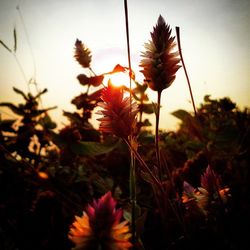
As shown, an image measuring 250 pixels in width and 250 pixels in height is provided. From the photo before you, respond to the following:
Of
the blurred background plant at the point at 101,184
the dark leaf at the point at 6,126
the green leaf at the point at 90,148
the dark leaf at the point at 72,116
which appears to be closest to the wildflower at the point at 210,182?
the blurred background plant at the point at 101,184

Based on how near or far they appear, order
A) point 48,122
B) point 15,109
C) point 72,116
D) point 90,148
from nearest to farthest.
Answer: point 90,148
point 72,116
point 15,109
point 48,122

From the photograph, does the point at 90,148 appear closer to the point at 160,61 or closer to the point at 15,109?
the point at 160,61

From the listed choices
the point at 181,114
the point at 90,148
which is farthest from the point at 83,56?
the point at 181,114

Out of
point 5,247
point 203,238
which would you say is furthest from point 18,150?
point 203,238

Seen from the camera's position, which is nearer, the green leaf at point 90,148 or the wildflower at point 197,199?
the wildflower at point 197,199

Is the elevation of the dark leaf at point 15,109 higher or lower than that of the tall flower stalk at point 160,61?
higher

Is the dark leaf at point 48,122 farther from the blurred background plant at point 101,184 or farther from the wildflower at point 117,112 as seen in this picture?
the wildflower at point 117,112

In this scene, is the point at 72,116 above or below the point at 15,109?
below

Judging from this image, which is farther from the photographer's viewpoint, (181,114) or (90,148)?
(181,114)
